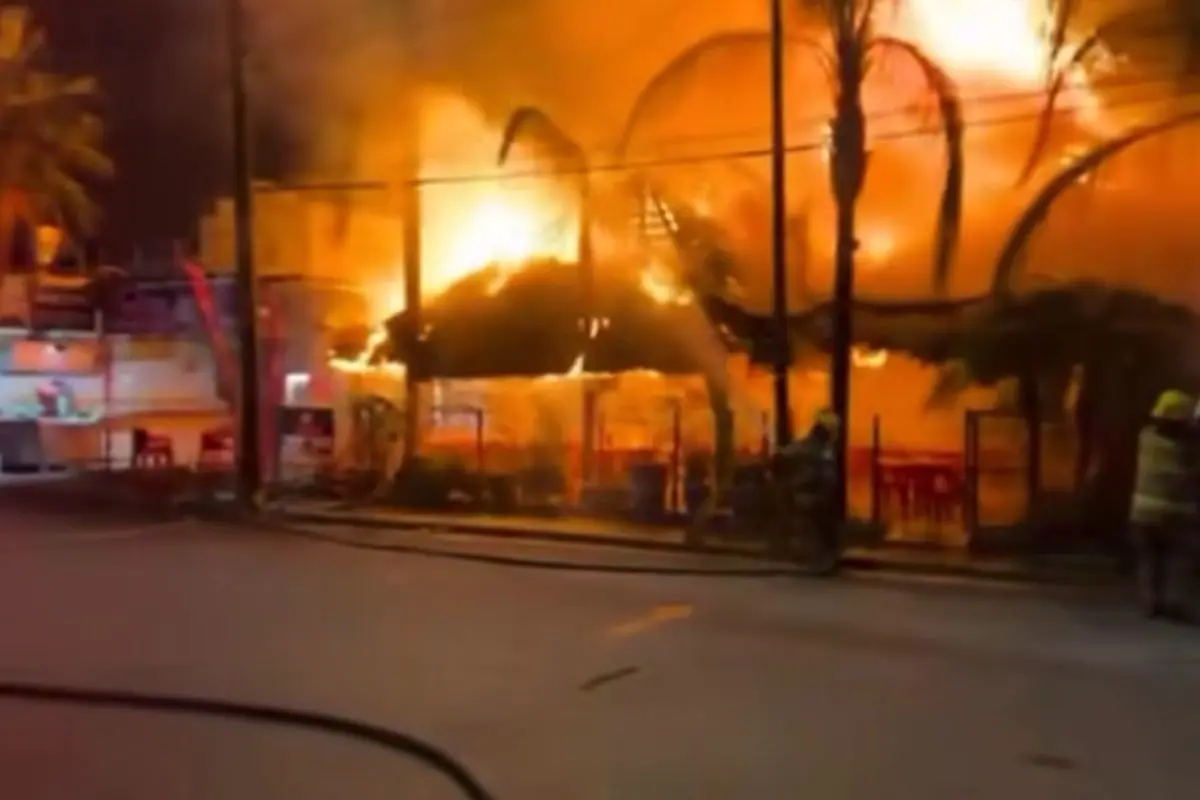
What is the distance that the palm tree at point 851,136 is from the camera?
18.4 m

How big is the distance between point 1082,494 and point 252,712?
10.9m

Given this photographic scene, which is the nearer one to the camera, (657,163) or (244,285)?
(244,285)

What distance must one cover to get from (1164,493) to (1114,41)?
9.01 meters

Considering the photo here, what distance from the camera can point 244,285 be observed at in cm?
2280

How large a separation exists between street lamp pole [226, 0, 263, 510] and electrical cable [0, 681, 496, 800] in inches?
499

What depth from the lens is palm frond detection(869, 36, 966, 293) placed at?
22094mm

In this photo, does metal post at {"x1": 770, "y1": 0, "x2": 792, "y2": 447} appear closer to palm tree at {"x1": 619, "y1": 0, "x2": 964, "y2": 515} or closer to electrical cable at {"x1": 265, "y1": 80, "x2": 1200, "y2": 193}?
palm tree at {"x1": 619, "y1": 0, "x2": 964, "y2": 515}

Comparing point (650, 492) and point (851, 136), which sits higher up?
point (851, 136)

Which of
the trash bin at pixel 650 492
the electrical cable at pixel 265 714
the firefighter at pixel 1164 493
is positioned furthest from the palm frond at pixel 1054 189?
the electrical cable at pixel 265 714

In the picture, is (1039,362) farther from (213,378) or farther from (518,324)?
(213,378)

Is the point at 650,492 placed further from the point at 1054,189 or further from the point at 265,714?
the point at 265,714

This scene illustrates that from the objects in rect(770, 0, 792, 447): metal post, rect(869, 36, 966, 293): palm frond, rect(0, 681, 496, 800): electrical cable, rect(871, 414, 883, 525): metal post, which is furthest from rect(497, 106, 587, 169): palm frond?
rect(0, 681, 496, 800): electrical cable

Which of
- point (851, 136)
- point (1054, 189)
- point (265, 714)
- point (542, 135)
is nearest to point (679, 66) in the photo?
point (542, 135)

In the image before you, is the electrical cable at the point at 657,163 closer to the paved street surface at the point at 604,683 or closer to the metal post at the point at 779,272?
the metal post at the point at 779,272
